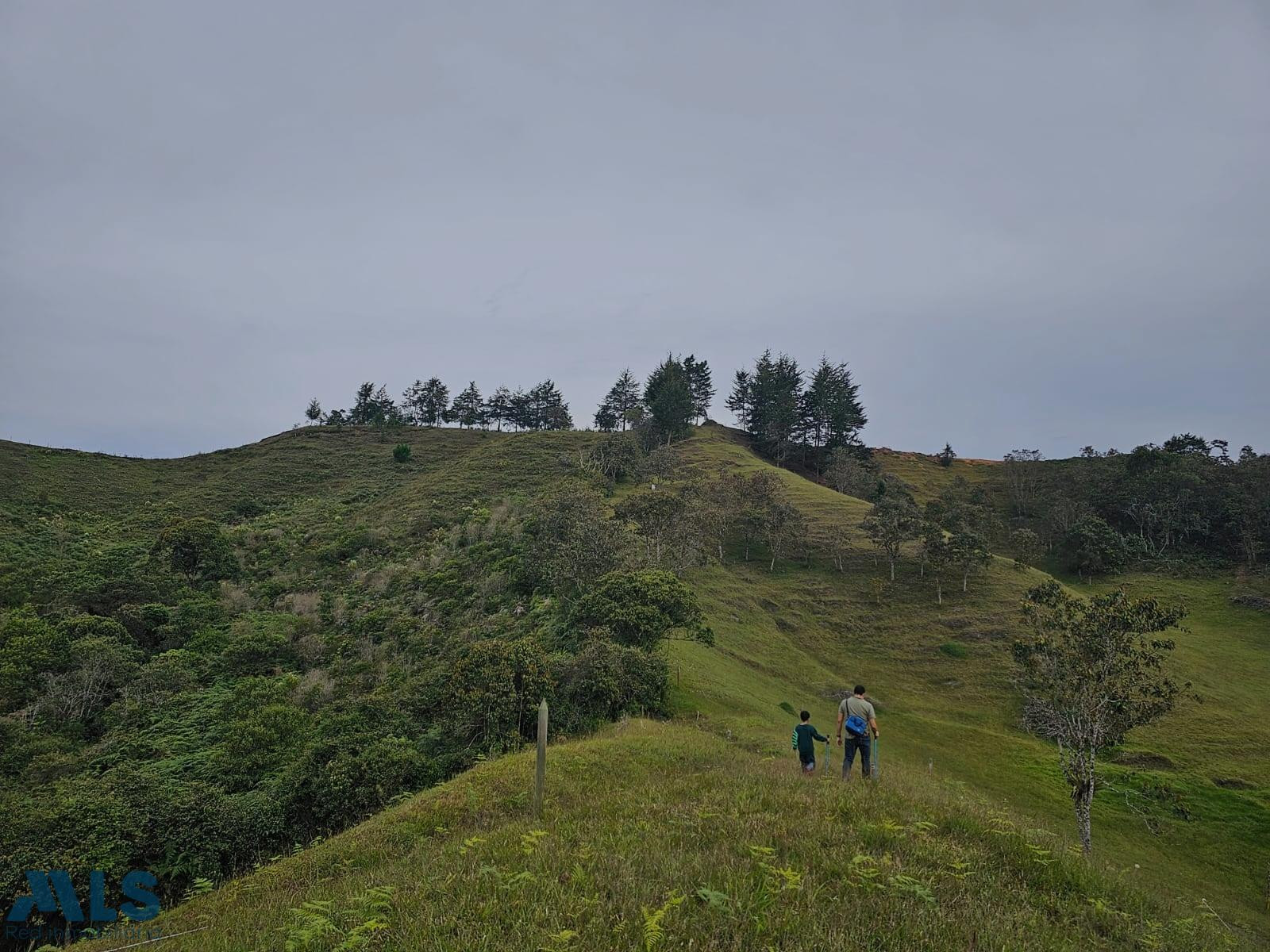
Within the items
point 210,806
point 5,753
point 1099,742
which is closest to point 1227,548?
point 1099,742

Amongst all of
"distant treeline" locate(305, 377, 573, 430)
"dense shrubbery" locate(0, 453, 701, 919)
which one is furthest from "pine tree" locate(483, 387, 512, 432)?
"dense shrubbery" locate(0, 453, 701, 919)

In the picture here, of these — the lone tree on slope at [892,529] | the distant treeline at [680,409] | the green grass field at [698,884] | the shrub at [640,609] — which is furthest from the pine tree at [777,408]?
the green grass field at [698,884]

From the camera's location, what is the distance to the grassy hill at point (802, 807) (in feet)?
18.6

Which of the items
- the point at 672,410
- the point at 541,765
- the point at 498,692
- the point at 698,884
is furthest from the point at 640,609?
the point at 672,410

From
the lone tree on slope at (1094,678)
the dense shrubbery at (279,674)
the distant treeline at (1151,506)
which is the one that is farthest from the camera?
the distant treeline at (1151,506)

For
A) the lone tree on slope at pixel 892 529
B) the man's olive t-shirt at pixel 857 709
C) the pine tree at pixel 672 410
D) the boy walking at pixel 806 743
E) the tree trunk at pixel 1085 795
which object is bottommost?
the tree trunk at pixel 1085 795

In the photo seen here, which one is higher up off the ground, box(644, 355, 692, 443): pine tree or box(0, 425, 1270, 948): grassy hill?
box(644, 355, 692, 443): pine tree

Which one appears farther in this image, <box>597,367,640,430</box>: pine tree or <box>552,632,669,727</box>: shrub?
<box>597,367,640,430</box>: pine tree

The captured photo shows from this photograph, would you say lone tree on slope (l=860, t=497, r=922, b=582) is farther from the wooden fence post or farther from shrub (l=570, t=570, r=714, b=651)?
the wooden fence post

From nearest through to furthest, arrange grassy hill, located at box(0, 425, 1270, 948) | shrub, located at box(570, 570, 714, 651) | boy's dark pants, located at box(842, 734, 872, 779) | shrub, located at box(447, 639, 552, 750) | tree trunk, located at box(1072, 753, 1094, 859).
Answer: grassy hill, located at box(0, 425, 1270, 948)
boy's dark pants, located at box(842, 734, 872, 779)
shrub, located at box(447, 639, 552, 750)
tree trunk, located at box(1072, 753, 1094, 859)
shrub, located at box(570, 570, 714, 651)

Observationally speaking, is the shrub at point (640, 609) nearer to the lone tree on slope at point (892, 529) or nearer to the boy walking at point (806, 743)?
the boy walking at point (806, 743)

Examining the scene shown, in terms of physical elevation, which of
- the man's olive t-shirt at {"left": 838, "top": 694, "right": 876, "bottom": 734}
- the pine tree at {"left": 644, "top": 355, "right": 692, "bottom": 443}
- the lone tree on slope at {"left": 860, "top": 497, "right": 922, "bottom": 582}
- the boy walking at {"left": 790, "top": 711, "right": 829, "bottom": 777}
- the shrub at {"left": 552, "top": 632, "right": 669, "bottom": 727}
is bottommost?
the shrub at {"left": 552, "top": 632, "right": 669, "bottom": 727}

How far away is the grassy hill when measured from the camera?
5.68 meters

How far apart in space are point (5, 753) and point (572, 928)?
31582 millimetres
